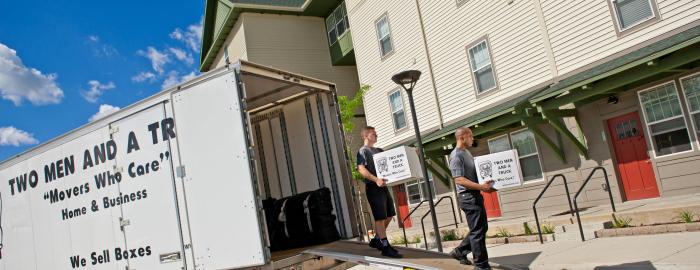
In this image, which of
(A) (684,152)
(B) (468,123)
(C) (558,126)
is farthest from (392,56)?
(A) (684,152)

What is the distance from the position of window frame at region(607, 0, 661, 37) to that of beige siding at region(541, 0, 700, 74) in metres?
0.05

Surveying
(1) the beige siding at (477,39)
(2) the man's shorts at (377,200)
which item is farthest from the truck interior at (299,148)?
(1) the beige siding at (477,39)

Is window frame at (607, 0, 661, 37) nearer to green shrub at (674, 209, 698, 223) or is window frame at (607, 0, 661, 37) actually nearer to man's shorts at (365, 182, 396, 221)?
green shrub at (674, 209, 698, 223)

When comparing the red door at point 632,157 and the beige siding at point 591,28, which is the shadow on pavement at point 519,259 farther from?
the beige siding at point 591,28

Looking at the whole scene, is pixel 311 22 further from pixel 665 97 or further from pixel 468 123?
pixel 665 97

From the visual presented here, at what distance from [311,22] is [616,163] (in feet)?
53.1

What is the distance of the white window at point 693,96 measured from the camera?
1036 centimetres

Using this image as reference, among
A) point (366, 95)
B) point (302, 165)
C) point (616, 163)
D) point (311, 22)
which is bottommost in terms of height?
point (616, 163)

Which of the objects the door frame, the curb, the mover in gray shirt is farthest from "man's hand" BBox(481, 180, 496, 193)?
the door frame

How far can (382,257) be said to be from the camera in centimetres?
610

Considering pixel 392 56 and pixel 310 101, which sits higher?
pixel 392 56

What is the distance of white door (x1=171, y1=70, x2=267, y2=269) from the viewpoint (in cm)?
551

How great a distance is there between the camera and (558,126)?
12.2m

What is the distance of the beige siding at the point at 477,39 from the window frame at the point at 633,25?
1935 mm
